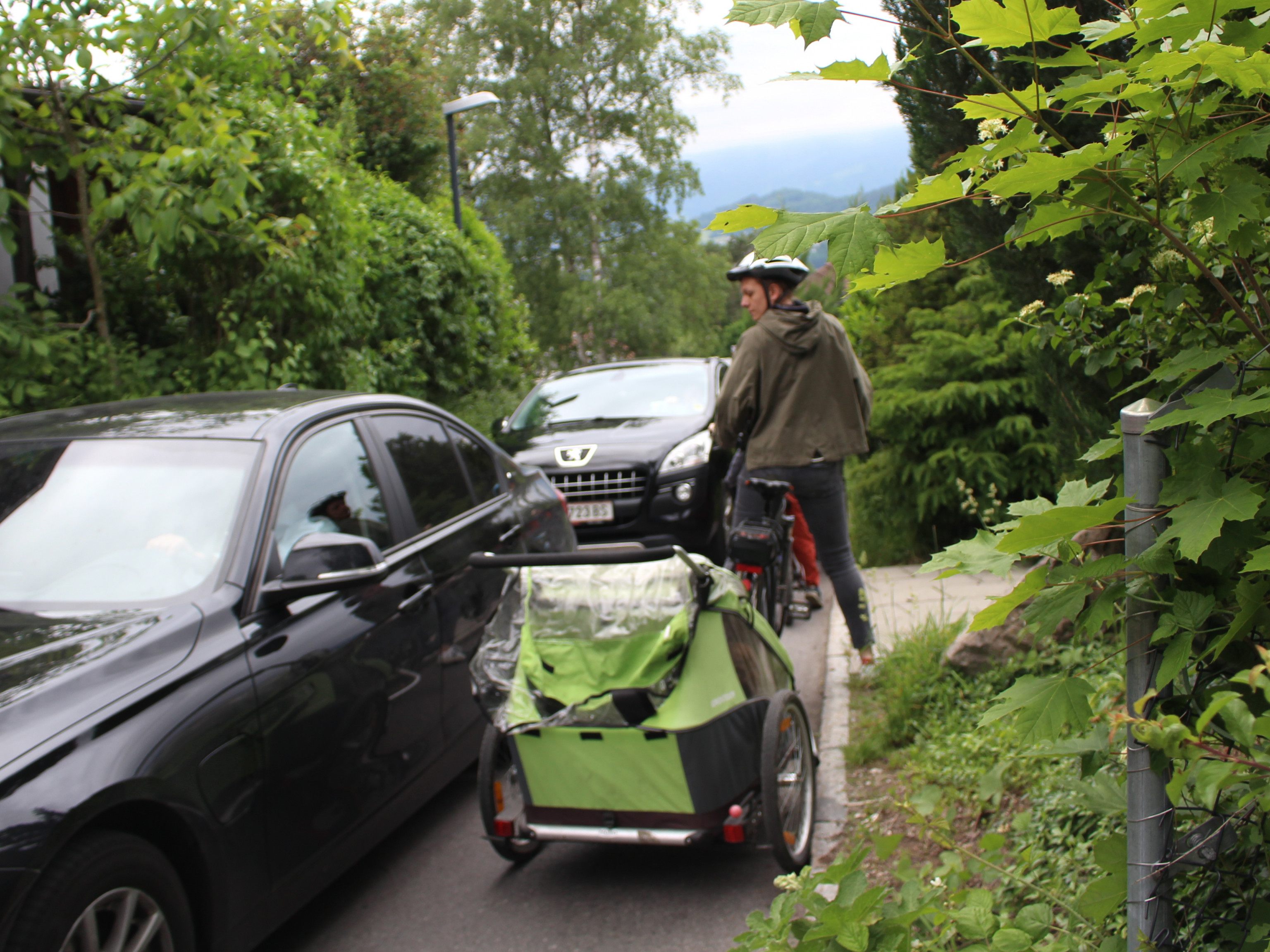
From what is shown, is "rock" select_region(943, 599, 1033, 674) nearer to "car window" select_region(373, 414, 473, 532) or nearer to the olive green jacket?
the olive green jacket

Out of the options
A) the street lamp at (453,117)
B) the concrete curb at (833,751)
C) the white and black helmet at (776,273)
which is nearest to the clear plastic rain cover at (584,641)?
the concrete curb at (833,751)

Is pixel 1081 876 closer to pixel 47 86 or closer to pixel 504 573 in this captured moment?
pixel 504 573

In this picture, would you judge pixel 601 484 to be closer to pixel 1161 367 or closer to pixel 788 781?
pixel 788 781

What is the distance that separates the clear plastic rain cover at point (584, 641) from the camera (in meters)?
3.26

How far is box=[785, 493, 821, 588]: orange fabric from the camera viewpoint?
6383 mm

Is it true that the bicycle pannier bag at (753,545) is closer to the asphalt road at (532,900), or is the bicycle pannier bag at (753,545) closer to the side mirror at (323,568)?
the asphalt road at (532,900)

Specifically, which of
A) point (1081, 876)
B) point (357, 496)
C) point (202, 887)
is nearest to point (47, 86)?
point (357, 496)

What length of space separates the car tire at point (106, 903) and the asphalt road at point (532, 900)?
2.81ft

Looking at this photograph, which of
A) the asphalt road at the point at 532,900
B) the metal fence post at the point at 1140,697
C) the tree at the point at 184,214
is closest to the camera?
the metal fence post at the point at 1140,697

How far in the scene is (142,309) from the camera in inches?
295

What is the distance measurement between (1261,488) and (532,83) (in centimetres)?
3167

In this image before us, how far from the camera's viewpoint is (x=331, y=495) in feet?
12.3

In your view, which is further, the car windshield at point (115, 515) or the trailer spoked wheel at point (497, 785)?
the trailer spoked wheel at point (497, 785)

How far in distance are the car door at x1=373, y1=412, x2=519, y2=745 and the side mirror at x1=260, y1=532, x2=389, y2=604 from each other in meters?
0.65
